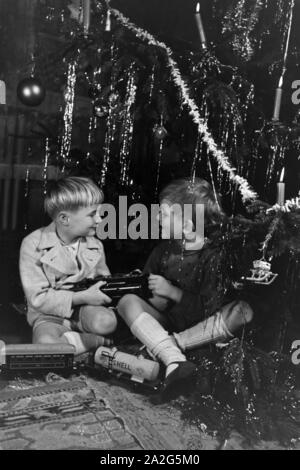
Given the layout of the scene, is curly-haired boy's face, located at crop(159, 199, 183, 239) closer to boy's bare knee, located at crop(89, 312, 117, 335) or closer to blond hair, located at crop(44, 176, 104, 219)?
blond hair, located at crop(44, 176, 104, 219)

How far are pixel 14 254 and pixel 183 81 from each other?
1167mm

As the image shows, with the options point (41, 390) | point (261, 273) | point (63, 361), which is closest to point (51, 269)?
point (63, 361)

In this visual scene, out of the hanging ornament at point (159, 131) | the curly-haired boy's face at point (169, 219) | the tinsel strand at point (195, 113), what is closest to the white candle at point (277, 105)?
the tinsel strand at point (195, 113)

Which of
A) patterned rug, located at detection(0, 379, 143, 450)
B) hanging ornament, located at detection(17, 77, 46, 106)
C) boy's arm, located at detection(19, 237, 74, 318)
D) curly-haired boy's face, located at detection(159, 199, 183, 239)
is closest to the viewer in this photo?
patterned rug, located at detection(0, 379, 143, 450)

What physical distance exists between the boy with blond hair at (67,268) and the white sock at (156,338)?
140 mm

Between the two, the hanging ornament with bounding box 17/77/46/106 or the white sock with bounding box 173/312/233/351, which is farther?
the white sock with bounding box 173/312/233/351

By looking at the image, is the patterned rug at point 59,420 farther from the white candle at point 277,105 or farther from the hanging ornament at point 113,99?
the white candle at point 277,105

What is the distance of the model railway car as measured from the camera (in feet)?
7.14

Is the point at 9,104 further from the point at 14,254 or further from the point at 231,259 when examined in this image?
the point at 231,259

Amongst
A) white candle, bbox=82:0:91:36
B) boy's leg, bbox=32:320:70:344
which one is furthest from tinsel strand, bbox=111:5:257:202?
boy's leg, bbox=32:320:70:344

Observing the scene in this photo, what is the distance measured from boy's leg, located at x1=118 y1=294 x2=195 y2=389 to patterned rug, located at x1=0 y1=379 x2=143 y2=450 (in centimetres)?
34

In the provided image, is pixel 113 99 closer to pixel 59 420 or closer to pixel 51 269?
pixel 51 269

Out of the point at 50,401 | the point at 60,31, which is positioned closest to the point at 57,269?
the point at 50,401

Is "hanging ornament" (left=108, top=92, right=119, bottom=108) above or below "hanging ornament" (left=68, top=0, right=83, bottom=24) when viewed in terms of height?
below
